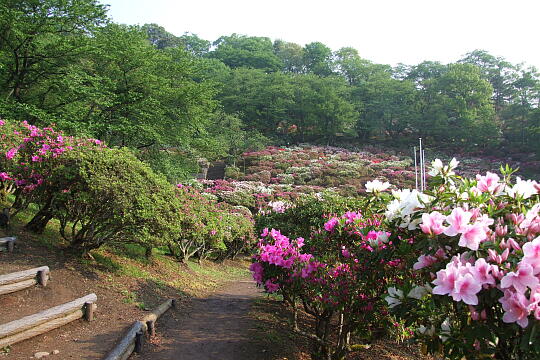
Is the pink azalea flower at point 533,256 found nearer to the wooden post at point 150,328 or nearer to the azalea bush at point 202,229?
the wooden post at point 150,328

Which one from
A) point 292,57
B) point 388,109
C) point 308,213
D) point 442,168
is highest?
point 292,57

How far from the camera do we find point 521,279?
1497mm

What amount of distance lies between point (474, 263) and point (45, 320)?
450cm

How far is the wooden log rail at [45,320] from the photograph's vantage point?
12.1 feet

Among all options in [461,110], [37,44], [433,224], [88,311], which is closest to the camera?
[433,224]

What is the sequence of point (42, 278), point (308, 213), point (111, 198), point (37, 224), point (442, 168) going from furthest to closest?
point (37, 224) < point (308, 213) < point (111, 198) < point (42, 278) < point (442, 168)

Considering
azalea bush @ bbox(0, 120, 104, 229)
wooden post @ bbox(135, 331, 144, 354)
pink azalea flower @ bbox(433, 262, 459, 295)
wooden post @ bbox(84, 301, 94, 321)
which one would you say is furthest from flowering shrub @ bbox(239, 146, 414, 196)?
pink azalea flower @ bbox(433, 262, 459, 295)

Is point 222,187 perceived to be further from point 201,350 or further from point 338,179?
point 201,350

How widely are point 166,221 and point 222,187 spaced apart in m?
15.6

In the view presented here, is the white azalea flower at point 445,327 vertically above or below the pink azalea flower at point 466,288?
below

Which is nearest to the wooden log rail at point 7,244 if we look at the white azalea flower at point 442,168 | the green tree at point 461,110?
the white azalea flower at point 442,168

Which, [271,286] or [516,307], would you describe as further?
[271,286]

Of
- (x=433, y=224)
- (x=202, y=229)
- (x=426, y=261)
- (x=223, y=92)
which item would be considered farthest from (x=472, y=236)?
(x=223, y=92)

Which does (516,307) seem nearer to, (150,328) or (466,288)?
(466,288)
